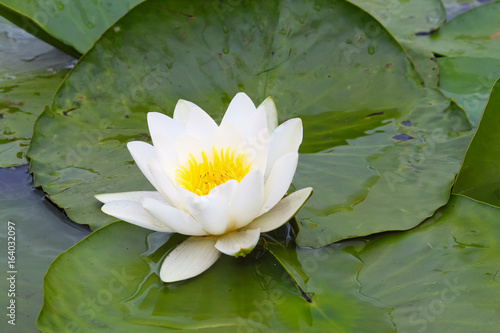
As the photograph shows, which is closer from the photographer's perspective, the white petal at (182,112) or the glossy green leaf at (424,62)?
the white petal at (182,112)

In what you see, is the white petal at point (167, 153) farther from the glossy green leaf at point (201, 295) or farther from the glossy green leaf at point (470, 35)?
the glossy green leaf at point (470, 35)

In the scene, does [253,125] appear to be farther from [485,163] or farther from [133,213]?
[485,163]

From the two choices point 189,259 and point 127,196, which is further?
point 127,196

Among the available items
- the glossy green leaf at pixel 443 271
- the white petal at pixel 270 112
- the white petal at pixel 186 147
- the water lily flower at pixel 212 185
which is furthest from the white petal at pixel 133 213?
the glossy green leaf at pixel 443 271

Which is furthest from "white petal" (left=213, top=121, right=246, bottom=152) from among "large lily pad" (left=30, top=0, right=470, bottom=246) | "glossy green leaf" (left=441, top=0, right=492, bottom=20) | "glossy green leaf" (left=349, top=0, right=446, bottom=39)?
"glossy green leaf" (left=441, top=0, right=492, bottom=20)

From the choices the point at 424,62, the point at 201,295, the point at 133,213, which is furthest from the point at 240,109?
the point at 424,62

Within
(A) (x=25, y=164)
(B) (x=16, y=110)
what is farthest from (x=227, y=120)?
(B) (x=16, y=110)

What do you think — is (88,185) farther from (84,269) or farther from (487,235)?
(487,235)
